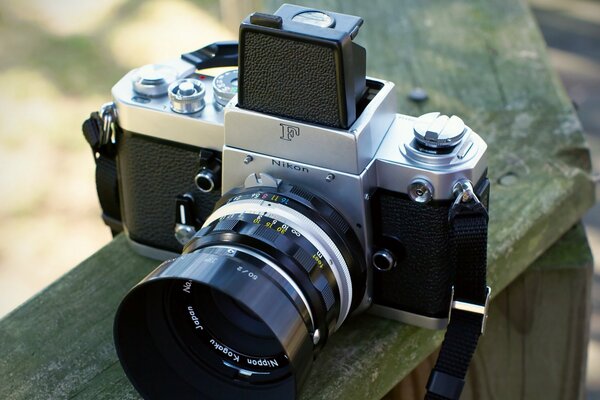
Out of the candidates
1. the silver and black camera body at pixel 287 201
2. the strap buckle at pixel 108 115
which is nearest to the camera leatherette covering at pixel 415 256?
the silver and black camera body at pixel 287 201

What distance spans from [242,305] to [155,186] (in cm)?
31

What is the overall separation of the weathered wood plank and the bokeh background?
0.69 m

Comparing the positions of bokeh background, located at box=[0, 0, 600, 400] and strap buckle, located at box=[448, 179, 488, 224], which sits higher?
strap buckle, located at box=[448, 179, 488, 224]

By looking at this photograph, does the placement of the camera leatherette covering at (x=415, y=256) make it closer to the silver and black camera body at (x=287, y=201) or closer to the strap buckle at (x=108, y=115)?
the silver and black camera body at (x=287, y=201)

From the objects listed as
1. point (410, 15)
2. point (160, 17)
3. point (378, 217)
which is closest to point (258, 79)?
point (378, 217)

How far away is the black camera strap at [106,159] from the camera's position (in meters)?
1.34

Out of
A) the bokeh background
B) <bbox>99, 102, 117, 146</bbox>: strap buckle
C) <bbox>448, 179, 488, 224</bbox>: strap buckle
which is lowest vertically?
the bokeh background

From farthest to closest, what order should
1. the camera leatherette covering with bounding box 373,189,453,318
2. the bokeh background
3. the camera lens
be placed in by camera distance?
1. the bokeh background
2. the camera leatherette covering with bounding box 373,189,453,318
3. the camera lens

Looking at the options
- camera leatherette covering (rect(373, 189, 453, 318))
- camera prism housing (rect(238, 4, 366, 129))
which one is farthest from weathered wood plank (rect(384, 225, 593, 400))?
camera prism housing (rect(238, 4, 366, 129))

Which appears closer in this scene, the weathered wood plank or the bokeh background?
the weathered wood plank

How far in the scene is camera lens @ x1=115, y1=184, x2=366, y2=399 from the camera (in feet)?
3.54

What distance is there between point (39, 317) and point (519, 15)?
0.93 meters

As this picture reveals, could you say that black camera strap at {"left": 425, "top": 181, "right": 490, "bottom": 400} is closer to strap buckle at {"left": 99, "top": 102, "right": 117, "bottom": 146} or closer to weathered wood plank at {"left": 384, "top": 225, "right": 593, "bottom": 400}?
weathered wood plank at {"left": 384, "top": 225, "right": 593, "bottom": 400}

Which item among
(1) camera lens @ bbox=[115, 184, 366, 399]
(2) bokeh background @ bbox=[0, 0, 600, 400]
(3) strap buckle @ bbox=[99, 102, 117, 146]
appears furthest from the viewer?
(2) bokeh background @ bbox=[0, 0, 600, 400]
